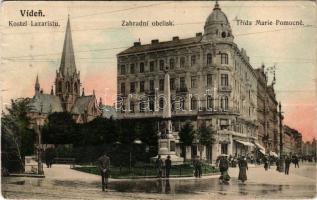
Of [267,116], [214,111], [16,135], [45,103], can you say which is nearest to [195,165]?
[214,111]

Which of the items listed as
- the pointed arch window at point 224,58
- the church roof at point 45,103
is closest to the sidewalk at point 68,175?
the church roof at point 45,103

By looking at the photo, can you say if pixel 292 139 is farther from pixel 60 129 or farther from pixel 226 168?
pixel 60 129

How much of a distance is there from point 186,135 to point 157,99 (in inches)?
23.0

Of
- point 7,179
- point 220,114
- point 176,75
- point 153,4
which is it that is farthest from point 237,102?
point 7,179

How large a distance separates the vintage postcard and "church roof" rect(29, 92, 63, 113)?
1 cm

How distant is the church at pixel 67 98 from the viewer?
27.7ft

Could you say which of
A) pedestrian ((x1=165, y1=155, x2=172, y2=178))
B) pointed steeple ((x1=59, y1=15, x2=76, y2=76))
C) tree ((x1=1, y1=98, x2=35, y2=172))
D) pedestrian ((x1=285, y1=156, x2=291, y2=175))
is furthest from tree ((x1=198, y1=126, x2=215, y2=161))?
tree ((x1=1, y1=98, x2=35, y2=172))

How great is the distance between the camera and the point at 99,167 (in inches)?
344

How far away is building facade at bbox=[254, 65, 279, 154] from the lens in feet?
28.8

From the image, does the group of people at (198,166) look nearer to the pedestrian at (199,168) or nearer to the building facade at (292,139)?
the pedestrian at (199,168)

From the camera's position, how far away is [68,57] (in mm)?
8438

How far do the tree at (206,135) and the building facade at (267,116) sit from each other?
2.15 feet

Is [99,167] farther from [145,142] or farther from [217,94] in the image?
[217,94]

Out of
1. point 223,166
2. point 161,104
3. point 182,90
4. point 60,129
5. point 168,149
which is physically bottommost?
point 223,166
